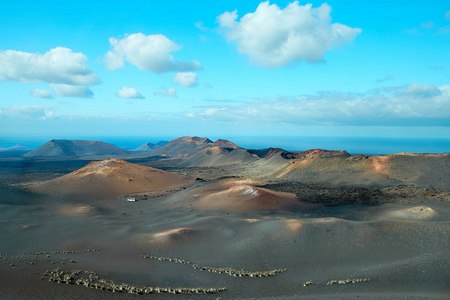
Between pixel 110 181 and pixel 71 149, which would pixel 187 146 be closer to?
pixel 71 149

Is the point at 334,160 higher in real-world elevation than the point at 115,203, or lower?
higher

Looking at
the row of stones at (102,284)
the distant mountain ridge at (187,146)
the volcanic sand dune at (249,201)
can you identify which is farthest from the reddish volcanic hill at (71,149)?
→ the row of stones at (102,284)

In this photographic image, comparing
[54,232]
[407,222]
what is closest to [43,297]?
[54,232]

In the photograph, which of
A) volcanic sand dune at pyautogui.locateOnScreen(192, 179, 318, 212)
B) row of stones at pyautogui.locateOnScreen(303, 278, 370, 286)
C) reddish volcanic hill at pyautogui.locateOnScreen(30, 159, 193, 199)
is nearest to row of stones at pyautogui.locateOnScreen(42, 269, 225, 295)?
row of stones at pyautogui.locateOnScreen(303, 278, 370, 286)

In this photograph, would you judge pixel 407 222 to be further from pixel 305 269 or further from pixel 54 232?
pixel 54 232

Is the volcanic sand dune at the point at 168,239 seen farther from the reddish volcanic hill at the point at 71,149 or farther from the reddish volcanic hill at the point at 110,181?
the reddish volcanic hill at the point at 71,149

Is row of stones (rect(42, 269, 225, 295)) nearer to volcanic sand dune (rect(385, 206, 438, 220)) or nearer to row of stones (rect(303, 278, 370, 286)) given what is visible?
row of stones (rect(303, 278, 370, 286))

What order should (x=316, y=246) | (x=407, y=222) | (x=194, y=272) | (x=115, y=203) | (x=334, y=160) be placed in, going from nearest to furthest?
(x=194, y=272) < (x=316, y=246) < (x=407, y=222) < (x=115, y=203) < (x=334, y=160)
